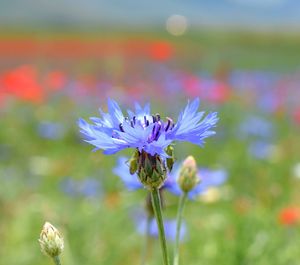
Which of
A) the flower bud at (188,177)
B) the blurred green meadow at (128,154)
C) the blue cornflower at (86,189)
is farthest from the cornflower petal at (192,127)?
the blue cornflower at (86,189)

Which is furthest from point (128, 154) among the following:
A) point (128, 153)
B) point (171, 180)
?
point (171, 180)

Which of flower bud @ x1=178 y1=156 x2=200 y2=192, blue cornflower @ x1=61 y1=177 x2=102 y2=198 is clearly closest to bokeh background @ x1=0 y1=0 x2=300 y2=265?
blue cornflower @ x1=61 y1=177 x2=102 y2=198

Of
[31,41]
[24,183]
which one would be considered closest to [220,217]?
[24,183]

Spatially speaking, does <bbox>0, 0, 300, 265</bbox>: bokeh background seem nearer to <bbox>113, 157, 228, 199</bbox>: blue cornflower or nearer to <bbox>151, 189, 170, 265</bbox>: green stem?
<bbox>113, 157, 228, 199</bbox>: blue cornflower

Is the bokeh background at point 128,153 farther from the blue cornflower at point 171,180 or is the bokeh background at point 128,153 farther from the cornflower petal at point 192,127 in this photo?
the cornflower petal at point 192,127

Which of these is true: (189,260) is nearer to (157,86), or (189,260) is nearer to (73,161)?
(73,161)

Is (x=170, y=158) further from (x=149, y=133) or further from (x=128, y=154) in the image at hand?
(x=128, y=154)
